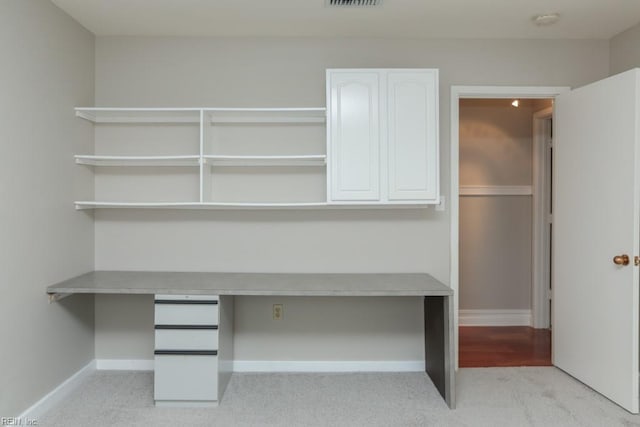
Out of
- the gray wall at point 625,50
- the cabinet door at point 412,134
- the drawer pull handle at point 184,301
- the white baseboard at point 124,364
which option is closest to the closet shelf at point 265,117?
the cabinet door at point 412,134

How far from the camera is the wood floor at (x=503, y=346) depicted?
341 cm

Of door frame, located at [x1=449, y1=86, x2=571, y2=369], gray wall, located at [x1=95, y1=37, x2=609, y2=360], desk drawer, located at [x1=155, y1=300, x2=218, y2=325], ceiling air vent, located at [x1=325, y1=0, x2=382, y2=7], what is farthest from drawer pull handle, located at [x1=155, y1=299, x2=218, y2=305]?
ceiling air vent, located at [x1=325, y1=0, x2=382, y2=7]

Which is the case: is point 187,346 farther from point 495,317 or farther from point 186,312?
point 495,317

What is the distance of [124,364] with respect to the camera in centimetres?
325

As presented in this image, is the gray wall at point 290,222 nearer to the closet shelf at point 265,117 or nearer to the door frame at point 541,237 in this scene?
the closet shelf at point 265,117

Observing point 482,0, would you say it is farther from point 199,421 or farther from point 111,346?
point 111,346

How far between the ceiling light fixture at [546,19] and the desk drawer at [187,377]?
3033mm

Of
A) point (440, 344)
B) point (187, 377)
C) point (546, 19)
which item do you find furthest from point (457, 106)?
point (187, 377)

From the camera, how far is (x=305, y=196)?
320cm

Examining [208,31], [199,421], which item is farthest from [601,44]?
[199,421]

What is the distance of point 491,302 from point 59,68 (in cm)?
422

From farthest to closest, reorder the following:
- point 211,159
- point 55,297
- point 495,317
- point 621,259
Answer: point 495,317 → point 211,159 → point 55,297 → point 621,259

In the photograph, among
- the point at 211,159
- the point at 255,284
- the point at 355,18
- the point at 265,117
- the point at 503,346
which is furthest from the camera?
the point at 503,346

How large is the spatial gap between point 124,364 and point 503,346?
10.2 ft
